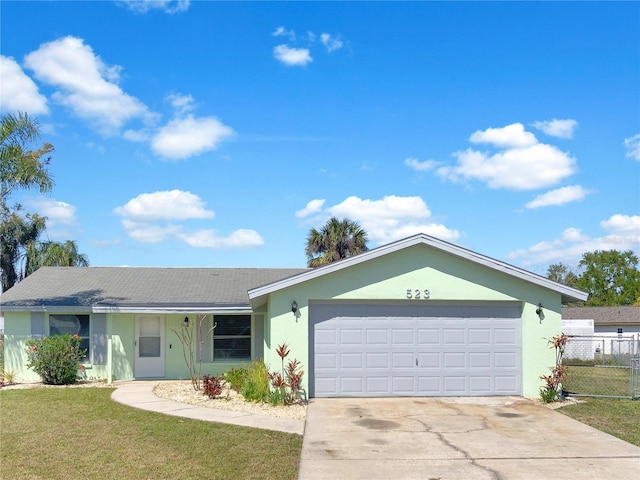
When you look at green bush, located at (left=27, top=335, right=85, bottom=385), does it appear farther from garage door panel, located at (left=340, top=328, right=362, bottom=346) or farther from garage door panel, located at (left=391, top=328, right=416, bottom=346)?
garage door panel, located at (left=391, top=328, right=416, bottom=346)

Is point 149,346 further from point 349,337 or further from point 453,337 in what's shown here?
point 453,337

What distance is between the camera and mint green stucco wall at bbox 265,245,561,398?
13781 mm

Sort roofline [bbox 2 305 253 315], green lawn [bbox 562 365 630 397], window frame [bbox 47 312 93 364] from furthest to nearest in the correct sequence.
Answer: window frame [bbox 47 312 93 364], roofline [bbox 2 305 253 315], green lawn [bbox 562 365 630 397]

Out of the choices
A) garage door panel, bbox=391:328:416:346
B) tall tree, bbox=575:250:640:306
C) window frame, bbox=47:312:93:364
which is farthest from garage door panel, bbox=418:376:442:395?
tall tree, bbox=575:250:640:306

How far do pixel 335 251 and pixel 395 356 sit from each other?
60.4 feet

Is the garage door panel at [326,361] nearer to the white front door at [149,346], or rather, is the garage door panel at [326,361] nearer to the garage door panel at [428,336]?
the garage door panel at [428,336]

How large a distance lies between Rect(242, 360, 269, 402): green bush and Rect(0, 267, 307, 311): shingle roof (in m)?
3.76

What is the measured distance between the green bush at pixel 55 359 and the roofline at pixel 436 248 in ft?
19.7

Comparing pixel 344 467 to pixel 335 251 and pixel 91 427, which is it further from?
pixel 335 251

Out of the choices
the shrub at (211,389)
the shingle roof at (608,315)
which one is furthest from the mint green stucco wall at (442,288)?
the shingle roof at (608,315)

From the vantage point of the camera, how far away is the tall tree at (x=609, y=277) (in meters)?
63.3

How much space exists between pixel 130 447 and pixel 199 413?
2824 mm

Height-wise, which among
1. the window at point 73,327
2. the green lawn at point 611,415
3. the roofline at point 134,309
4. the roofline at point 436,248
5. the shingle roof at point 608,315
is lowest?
the shingle roof at point 608,315

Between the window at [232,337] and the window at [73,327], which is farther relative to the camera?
the window at [232,337]
